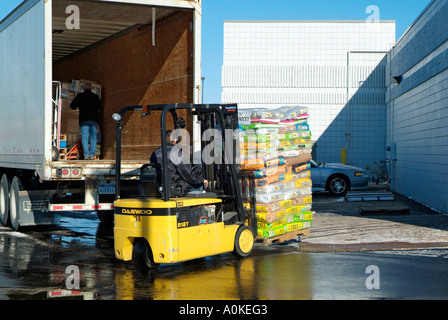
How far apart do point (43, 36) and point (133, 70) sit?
2.90 meters

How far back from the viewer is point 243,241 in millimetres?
9344

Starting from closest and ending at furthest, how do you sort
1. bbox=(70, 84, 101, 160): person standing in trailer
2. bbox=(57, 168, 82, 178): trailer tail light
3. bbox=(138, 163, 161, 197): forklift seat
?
bbox=(138, 163, 161, 197): forklift seat, bbox=(57, 168, 82, 178): trailer tail light, bbox=(70, 84, 101, 160): person standing in trailer

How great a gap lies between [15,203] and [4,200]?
1.17 metres

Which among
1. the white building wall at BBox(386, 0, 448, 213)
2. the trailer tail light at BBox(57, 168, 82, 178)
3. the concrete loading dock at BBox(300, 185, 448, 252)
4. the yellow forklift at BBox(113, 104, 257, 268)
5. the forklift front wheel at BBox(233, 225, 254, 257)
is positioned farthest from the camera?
the white building wall at BBox(386, 0, 448, 213)

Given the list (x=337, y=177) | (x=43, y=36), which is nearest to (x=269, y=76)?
(x=337, y=177)

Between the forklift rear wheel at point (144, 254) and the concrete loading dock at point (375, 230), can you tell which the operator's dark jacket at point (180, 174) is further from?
the concrete loading dock at point (375, 230)

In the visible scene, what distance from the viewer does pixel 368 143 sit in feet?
96.4

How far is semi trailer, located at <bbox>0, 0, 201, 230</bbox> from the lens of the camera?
10688 millimetres

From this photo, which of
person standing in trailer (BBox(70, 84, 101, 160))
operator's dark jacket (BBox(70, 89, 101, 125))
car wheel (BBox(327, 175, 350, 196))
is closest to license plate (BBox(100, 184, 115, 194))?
person standing in trailer (BBox(70, 84, 101, 160))

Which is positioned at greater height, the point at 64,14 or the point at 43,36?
the point at 64,14

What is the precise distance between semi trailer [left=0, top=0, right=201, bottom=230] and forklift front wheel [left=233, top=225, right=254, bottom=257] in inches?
88.9

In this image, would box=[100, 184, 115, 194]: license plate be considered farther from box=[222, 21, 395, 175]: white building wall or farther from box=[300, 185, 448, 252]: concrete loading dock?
box=[222, 21, 395, 175]: white building wall

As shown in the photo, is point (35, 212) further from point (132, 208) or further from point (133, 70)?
point (132, 208)

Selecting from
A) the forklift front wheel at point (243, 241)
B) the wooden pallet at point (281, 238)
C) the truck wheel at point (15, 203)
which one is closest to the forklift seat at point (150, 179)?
the forklift front wheel at point (243, 241)
